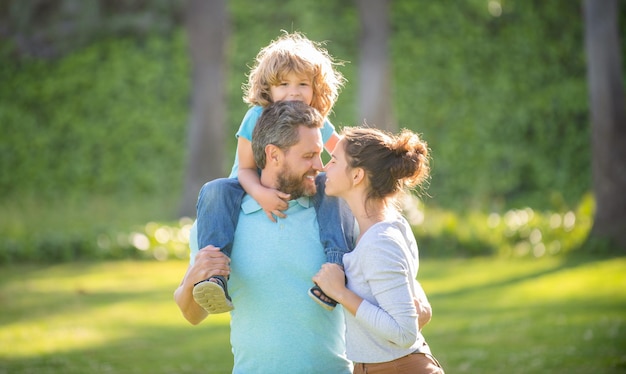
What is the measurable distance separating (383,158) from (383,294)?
0.43 meters

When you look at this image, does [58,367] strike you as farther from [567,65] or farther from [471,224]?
[567,65]

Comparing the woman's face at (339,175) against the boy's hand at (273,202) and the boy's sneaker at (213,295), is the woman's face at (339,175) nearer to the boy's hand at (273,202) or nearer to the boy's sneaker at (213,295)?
the boy's hand at (273,202)

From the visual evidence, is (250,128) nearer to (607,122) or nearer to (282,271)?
(282,271)

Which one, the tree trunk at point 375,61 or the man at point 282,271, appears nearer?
the man at point 282,271

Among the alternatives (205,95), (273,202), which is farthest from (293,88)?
(205,95)

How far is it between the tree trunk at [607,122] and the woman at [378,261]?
263 inches

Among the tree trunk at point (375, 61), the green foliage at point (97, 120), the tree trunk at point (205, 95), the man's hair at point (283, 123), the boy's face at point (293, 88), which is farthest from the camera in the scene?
the green foliage at point (97, 120)

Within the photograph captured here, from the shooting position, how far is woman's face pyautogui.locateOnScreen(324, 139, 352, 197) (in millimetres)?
2738

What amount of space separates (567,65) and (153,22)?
6200mm

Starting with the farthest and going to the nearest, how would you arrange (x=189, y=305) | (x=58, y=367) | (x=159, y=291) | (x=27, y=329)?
(x=159, y=291), (x=27, y=329), (x=58, y=367), (x=189, y=305)

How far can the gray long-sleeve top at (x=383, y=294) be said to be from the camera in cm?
255

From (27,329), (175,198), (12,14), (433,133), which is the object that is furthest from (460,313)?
(12,14)

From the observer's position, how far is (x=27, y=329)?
6719 mm

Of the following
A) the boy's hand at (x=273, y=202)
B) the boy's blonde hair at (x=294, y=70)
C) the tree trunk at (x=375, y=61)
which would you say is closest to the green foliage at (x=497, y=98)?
the tree trunk at (x=375, y=61)
